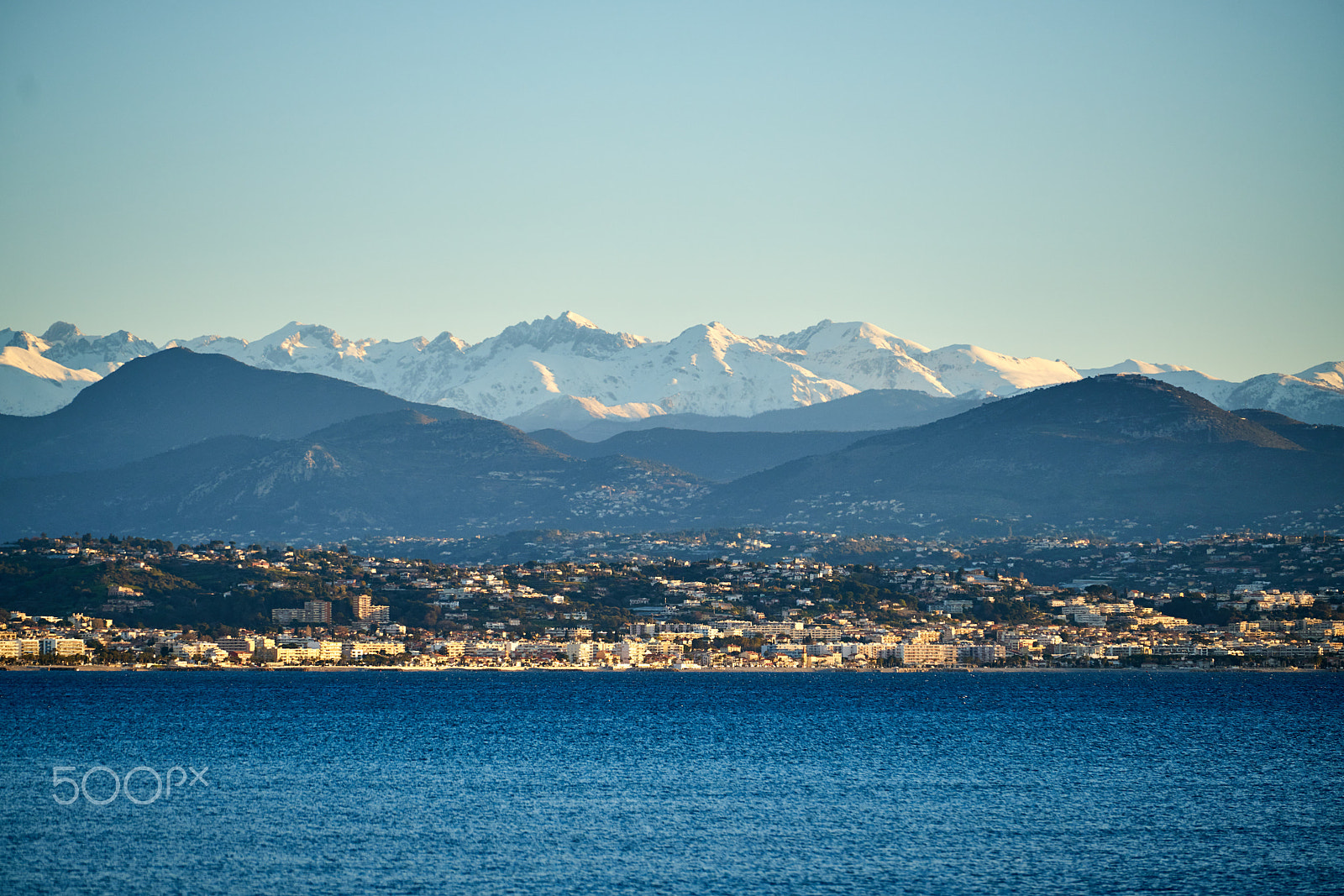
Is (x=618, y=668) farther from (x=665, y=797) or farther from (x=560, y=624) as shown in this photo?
(x=665, y=797)

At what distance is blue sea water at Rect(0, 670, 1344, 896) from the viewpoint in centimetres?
5106

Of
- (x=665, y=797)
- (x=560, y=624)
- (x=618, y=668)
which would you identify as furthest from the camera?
(x=560, y=624)

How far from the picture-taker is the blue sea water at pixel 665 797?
51062 mm

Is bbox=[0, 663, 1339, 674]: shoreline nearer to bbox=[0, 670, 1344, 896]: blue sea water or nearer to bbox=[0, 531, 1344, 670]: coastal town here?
bbox=[0, 531, 1344, 670]: coastal town

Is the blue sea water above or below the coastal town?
below

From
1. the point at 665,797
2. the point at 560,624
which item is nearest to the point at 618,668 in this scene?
the point at 560,624

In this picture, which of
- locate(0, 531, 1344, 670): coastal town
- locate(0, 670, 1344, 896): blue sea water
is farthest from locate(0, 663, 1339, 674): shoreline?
locate(0, 670, 1344, 896): blue sea water

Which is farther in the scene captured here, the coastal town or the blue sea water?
the coastal town

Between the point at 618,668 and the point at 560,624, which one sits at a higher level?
the point at 560,624

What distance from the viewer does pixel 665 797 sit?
6825 centimetres

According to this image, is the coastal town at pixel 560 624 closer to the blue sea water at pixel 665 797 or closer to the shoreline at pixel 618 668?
the shoreline at pixel 618 668

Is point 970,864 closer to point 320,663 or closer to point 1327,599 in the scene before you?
point 320,663

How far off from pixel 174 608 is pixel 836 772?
105m

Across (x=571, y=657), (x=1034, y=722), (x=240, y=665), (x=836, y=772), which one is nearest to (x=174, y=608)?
(x=240, y=665)
